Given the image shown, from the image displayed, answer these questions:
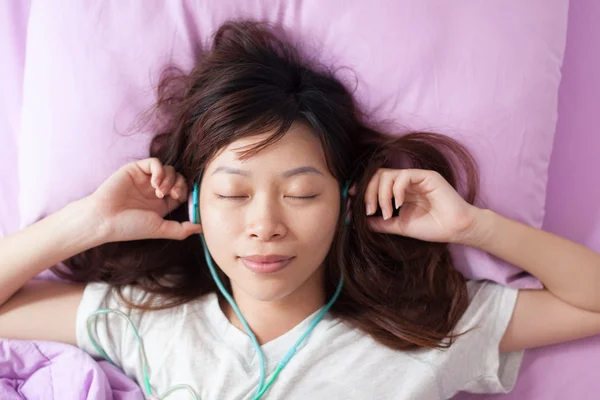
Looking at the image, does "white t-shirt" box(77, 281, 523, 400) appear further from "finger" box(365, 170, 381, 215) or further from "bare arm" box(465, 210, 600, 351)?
"finger" box(365, 170, 381, 215)

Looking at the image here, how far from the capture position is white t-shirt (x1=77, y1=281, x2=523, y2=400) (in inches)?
50.3

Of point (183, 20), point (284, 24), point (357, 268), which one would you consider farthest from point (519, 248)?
point (183, 20)

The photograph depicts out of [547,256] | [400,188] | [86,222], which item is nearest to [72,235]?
[86,222]

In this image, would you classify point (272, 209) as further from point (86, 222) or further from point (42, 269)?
point (42, 269)

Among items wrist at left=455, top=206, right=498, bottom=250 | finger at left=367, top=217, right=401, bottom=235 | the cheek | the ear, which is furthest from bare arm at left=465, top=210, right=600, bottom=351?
the ear

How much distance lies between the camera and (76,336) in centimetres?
133

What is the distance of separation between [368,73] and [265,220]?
15.6 inches

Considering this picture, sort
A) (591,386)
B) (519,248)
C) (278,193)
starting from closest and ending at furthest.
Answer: (278,193), (519,248), (591,386)

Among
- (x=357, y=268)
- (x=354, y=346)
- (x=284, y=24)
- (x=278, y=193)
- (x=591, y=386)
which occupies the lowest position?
(x=591, y=386)

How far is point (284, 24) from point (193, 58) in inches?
7.5

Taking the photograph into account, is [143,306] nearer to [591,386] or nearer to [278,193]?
[278,193]

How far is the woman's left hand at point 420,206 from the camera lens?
1.23 m

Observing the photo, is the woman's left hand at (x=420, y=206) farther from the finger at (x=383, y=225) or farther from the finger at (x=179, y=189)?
the finger at (x=179, y=189)

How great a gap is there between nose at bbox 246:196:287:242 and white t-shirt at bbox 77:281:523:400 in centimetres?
26
